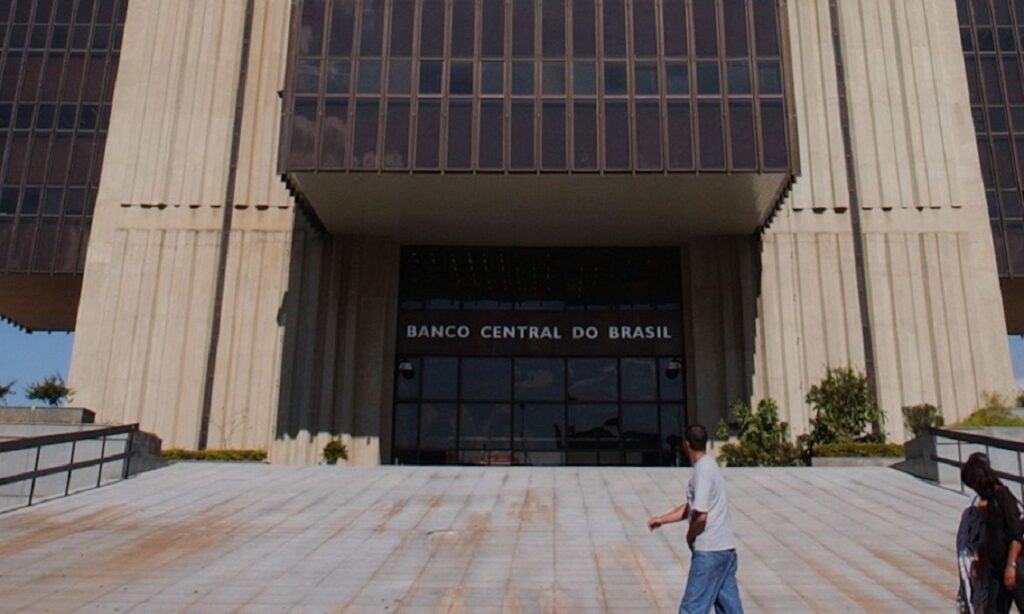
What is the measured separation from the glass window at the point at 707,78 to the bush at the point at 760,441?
407 inches

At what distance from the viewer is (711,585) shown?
19.2ft

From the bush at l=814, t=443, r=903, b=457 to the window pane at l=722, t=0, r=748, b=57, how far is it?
41.3 ft

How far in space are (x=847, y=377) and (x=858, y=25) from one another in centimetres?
1436

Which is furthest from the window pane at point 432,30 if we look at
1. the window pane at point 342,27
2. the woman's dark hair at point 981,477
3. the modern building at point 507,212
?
the woman's dark hair at point 981,477

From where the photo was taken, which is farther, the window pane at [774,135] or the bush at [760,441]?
the bush at [760,441]

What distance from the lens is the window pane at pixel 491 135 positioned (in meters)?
23.7

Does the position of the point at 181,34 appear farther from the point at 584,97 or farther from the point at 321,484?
the point at 321,484

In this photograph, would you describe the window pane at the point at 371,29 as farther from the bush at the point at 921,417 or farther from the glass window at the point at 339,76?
the bush at the point at 921,417

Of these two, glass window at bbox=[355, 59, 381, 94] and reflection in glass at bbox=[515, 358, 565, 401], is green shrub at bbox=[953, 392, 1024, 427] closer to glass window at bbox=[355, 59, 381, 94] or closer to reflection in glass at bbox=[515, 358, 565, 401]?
reflection in glass at bbox=[515, 358, 565, 401]

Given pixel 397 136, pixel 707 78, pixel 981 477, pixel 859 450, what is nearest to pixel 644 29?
pixel 707 78

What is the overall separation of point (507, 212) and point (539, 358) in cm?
614

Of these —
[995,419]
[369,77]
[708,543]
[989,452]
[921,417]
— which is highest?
[369,77]

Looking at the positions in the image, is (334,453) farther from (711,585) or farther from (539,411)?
(711,585)

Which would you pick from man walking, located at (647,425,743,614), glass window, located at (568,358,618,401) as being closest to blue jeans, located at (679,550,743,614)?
man walking, located at (647,425,743,614)
